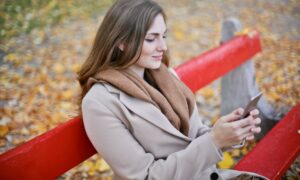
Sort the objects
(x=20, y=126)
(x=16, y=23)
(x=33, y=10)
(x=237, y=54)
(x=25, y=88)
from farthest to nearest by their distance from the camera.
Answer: (x=33, y=10) → (x=16, y=23) → (x=25, y=88) → (x=20, y=126) → (x=237, y=54)

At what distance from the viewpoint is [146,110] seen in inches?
69.3

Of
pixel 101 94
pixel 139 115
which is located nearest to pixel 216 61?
pixel 139 115

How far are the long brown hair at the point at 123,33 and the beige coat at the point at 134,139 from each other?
0.54 feet

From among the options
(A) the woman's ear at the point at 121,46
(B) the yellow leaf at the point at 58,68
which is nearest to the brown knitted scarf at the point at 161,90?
(A) the woman's ear at the point at 121,46

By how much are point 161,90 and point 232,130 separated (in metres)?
0.55

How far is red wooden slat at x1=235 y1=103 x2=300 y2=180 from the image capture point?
213 cm

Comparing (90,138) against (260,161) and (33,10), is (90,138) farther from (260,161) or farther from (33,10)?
(33,10)

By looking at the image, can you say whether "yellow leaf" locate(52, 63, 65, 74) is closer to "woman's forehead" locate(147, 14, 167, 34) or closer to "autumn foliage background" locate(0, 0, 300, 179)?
"autumn foliage background" locate(0, 0, 300, 179)

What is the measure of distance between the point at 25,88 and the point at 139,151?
2.68 m

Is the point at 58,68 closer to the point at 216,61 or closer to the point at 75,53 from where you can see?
the point at 75,53

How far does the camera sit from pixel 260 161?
7.20 feet

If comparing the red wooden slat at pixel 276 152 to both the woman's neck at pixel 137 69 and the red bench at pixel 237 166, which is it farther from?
the woman's neck at pixel 137 69

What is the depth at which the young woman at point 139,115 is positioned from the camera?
166 centimetres

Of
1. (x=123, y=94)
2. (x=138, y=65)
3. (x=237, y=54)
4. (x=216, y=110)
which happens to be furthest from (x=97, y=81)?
(x=216, y=110)
